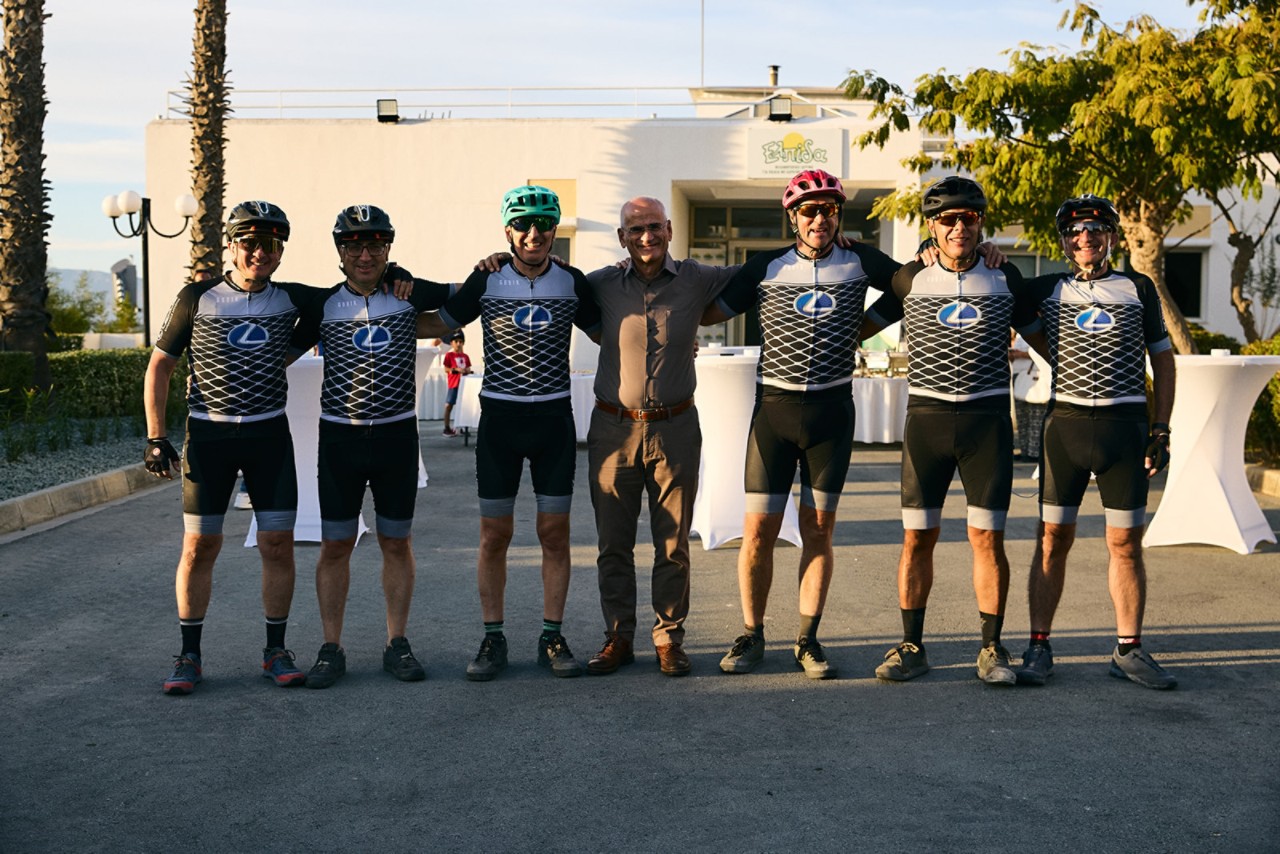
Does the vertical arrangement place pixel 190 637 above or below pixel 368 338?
below

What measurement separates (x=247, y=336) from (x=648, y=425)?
1838 millimetres

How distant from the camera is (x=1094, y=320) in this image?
228 inches

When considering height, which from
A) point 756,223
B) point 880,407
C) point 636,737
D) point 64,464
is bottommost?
point 636,737

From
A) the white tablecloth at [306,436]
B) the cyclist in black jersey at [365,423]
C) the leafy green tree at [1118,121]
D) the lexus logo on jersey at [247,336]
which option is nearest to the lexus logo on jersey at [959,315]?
the cyclist in black jersey at [365,423]

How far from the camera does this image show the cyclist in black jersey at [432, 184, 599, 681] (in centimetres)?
583

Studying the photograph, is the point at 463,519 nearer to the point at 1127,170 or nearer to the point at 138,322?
the point at 1127,170

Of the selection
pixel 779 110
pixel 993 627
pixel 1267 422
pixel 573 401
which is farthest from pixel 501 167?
pixel 993 627

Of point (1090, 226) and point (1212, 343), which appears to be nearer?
point (1090, 226)

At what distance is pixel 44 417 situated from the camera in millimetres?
13539

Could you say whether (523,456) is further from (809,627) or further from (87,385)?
(87,385)

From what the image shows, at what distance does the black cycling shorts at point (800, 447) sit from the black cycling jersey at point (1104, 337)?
98 cm

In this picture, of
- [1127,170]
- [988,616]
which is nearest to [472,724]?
[988,616]

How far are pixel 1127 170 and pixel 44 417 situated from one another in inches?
464

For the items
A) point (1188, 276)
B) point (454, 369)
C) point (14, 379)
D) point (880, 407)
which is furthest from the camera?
point (1188, 276)
